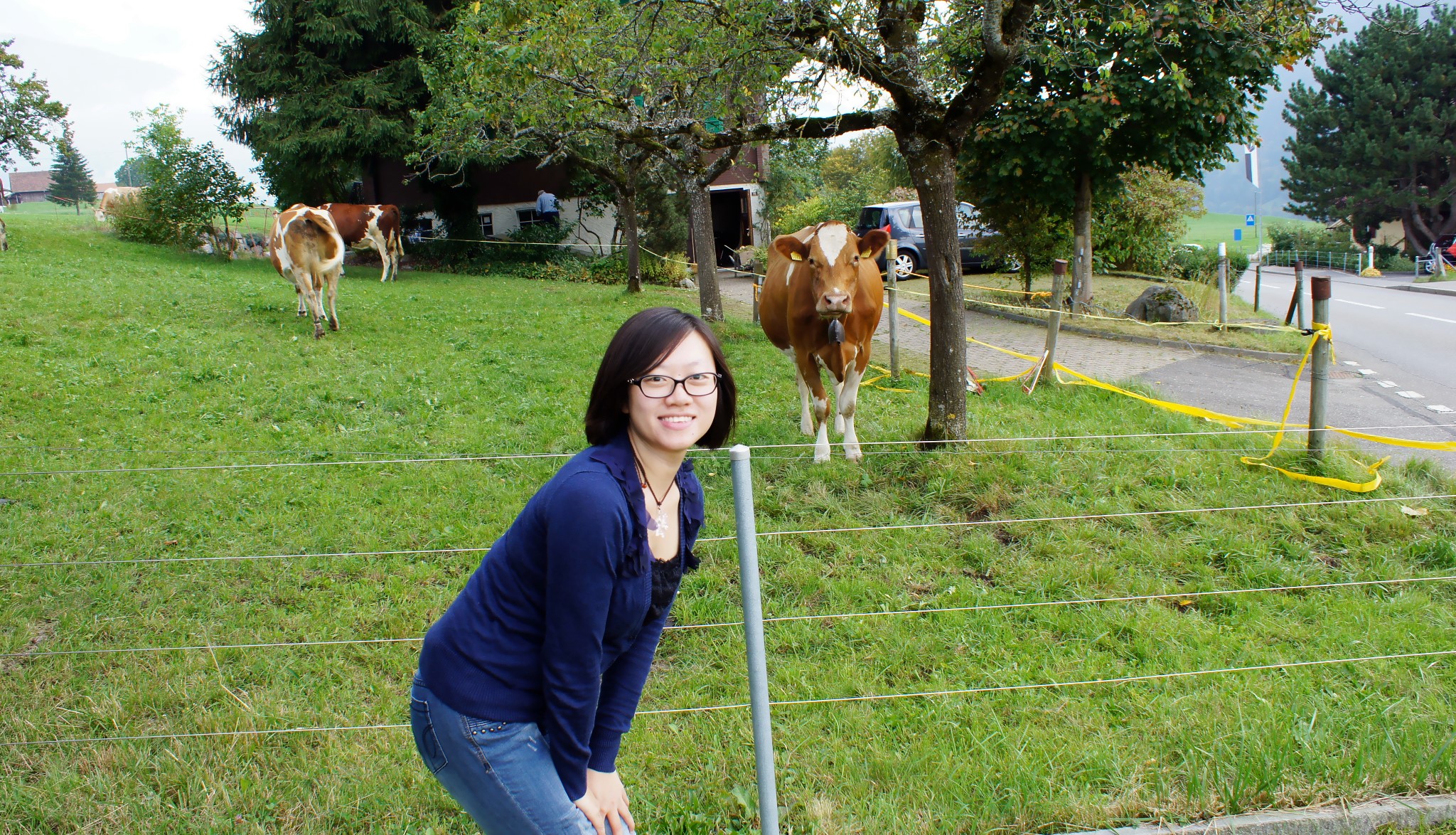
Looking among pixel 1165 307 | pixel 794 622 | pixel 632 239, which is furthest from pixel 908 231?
pixel 794 622

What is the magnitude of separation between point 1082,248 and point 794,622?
13834mm

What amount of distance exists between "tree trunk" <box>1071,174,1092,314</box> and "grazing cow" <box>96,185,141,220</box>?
25080 millimetres

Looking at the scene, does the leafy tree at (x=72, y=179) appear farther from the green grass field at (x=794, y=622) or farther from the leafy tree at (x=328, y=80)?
the green grass field at (x=794, y=622)

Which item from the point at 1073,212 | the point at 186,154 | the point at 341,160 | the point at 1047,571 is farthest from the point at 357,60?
the point at 1047,571

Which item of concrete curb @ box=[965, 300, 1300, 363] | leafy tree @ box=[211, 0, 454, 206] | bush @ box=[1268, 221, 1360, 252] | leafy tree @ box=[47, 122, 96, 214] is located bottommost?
concrete curb @ box=[965, 300, 1300, 363]

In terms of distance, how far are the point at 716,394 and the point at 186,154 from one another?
2683 cm

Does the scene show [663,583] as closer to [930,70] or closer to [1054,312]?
[930,70]

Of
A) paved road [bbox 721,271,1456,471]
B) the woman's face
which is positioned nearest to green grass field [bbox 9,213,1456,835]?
the woman's face

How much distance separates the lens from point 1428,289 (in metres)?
24.2

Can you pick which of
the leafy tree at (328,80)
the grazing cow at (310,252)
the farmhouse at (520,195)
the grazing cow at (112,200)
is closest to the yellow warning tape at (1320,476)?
the grazing cow at (310,252)

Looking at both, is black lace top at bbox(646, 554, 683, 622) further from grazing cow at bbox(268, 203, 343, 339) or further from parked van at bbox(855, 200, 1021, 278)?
parked van at bbox(855, 200, 1021, 278)

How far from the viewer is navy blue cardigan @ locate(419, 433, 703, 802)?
5.41 feet

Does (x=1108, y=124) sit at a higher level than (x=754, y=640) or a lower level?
higher

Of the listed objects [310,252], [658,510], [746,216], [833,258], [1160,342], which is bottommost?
[1160,342]
